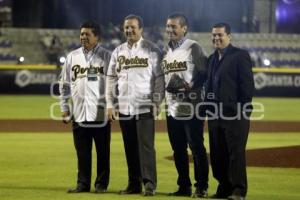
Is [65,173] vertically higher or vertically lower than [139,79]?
lower

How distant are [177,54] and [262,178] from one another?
268 cm

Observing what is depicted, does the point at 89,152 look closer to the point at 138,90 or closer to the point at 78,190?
the point at 78,190

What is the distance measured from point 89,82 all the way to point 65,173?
228 cm

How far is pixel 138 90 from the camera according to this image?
9891 mm

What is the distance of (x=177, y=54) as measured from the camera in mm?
9742

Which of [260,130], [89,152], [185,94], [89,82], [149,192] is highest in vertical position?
[89,82]

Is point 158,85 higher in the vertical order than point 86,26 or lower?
lower

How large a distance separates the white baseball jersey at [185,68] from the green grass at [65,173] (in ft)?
3.47

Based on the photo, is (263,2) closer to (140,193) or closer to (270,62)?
(270,62)

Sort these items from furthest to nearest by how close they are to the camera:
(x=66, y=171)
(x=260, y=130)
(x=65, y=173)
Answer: (x=260, y=130)
(x=66, y=171)
(x=65, y=173)

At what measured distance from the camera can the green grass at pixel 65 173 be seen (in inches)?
390

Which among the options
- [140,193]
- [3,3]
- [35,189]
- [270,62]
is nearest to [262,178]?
[140,193]

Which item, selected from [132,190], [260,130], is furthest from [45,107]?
[132,190]

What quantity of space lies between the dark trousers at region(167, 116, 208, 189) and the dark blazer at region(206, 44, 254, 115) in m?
0.58
